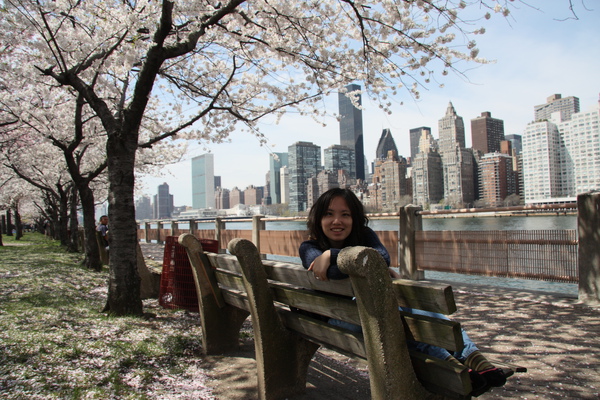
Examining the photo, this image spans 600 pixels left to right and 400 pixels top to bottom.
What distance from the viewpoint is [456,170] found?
12112cm

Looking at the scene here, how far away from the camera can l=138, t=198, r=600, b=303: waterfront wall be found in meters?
5.33

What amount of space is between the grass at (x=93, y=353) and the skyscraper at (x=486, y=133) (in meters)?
169

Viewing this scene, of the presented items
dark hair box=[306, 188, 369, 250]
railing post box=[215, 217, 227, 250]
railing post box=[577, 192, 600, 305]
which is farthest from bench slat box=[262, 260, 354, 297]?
railing post box=[215, 217, 227, 250]

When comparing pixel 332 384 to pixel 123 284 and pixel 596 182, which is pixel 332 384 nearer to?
pixel 123 284

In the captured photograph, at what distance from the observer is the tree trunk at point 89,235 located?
34.8 ft

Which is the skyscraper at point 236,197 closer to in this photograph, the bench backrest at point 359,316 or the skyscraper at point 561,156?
the skyscraper at point 561,156

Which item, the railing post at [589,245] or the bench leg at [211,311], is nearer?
the bench leg at [211,311]

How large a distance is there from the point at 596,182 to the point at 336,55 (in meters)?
121

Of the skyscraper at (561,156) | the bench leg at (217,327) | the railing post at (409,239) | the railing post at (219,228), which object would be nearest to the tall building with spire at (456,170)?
the skyscraper at (561,156)

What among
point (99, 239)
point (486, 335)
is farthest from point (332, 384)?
point (99, 239)

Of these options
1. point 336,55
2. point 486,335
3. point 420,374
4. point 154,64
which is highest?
point 336,55

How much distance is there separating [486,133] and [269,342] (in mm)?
176200

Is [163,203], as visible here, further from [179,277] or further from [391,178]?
[179,277]

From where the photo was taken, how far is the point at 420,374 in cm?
181
